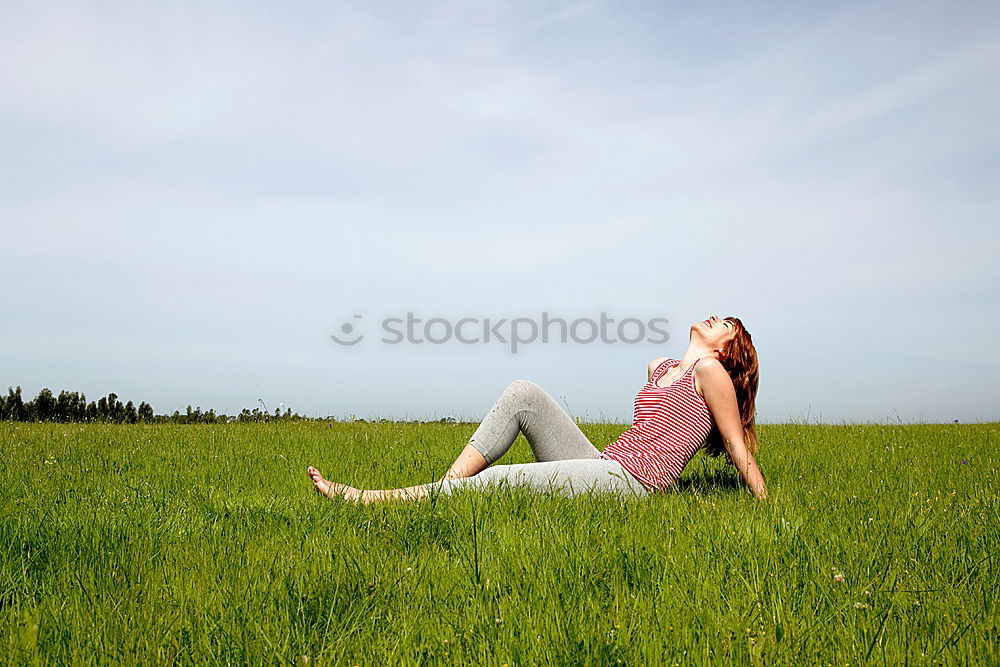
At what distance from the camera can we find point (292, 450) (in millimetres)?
9258

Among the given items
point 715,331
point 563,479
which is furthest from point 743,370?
point 563,479

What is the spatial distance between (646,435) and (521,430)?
1.09m

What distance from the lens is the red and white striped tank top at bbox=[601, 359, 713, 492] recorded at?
233 inches

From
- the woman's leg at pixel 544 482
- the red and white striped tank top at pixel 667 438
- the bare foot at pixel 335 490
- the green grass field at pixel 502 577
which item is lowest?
the green grass field at pixel 502 577

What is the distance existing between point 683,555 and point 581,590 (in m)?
0.83

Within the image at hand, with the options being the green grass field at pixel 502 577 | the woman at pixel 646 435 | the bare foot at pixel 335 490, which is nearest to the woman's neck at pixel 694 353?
the woman at pixel 646 435

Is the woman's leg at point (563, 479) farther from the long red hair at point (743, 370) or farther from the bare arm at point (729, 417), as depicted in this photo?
the long red hair at point (743, 370)

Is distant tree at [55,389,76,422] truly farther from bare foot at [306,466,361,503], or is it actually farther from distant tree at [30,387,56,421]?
bare foot at [306,466,361,503]

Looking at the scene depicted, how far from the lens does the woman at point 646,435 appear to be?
5.70 metres

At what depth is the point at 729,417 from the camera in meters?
5.77

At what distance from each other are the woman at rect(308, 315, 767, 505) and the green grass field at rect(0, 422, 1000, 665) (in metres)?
0.31

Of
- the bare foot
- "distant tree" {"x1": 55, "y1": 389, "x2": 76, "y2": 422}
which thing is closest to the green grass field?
the bare foot

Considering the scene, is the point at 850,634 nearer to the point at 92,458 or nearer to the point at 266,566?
the point at 266,566

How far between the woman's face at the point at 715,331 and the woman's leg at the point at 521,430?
1405 mm
